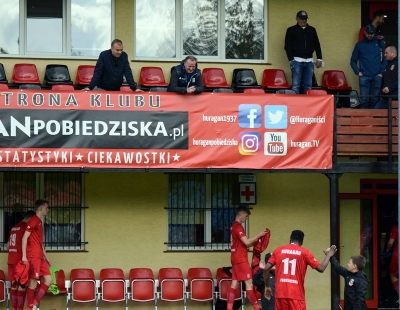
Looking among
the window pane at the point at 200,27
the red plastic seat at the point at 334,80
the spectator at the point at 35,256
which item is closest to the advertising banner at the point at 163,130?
the spectator at the point at 35,256

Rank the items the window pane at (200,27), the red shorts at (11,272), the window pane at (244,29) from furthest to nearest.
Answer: the window pane at (244,29)
the window pane at (200,27)
the red shorts at (11,272)

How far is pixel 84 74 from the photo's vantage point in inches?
651

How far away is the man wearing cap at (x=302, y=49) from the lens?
Result: 1642cm

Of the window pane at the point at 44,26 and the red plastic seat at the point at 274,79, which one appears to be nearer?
the window pane at the point at 44,26

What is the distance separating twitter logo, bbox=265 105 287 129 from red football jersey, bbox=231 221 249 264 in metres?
1.80

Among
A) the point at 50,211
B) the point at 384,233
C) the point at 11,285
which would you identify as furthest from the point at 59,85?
the point at 384,233

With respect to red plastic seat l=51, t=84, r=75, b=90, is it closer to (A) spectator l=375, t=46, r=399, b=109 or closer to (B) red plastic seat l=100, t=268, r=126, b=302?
(B) red plastic seat l=100, t=268, r=126, b=302

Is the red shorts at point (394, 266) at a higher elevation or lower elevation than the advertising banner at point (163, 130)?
lower

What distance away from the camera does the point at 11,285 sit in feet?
48.8

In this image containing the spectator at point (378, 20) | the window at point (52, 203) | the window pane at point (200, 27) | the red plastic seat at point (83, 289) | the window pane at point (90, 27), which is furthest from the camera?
the window pane at point (200, 27)

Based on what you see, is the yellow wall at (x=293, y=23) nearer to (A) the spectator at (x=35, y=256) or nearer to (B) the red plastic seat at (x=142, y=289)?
Answer: (A) the spectator at (x=35, y=256)

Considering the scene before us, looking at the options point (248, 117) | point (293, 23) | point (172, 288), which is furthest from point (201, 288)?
point (293, 23)

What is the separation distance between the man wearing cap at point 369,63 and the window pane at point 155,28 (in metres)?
3.57

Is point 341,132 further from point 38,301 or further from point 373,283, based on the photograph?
point 38,301
